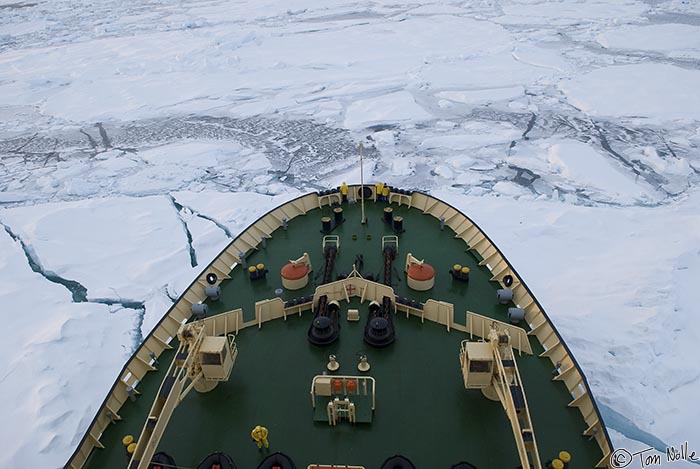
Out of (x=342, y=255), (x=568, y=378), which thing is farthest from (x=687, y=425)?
(x=342, y=255)

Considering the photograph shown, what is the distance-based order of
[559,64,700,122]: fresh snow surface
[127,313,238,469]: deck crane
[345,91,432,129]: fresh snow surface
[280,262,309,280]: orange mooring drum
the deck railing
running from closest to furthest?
1. [127,313,238,469]: deck crane
2. the deck railing
3. [280,262,309,280]: orange mooring drum
4. [559,64,700,122]: fresh snow surface
5. [345,91,432,129]: fresh snow surface

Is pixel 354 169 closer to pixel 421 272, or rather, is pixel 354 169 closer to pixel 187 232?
pixel 187 232

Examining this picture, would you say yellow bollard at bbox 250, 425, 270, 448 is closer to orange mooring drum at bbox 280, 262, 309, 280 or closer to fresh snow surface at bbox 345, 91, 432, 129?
orange mooring drum at bbox 280, 262, 309, 280

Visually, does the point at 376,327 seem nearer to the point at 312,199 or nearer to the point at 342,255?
the point at 342,255

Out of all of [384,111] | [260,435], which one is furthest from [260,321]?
[384,111]

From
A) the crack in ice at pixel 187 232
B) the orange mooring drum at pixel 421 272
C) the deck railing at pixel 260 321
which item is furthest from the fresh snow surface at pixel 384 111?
the orange mooring drum at pixel 421 272

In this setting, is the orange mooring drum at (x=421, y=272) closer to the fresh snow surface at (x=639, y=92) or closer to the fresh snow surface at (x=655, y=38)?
the fresh snow surface at (x=639, y=92)

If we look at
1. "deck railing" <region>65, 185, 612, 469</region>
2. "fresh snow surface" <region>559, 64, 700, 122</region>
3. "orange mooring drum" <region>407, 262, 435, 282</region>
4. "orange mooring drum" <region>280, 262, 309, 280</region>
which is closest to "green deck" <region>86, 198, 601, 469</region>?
"deck railing" <region>65, 185, 612, 469</region>
